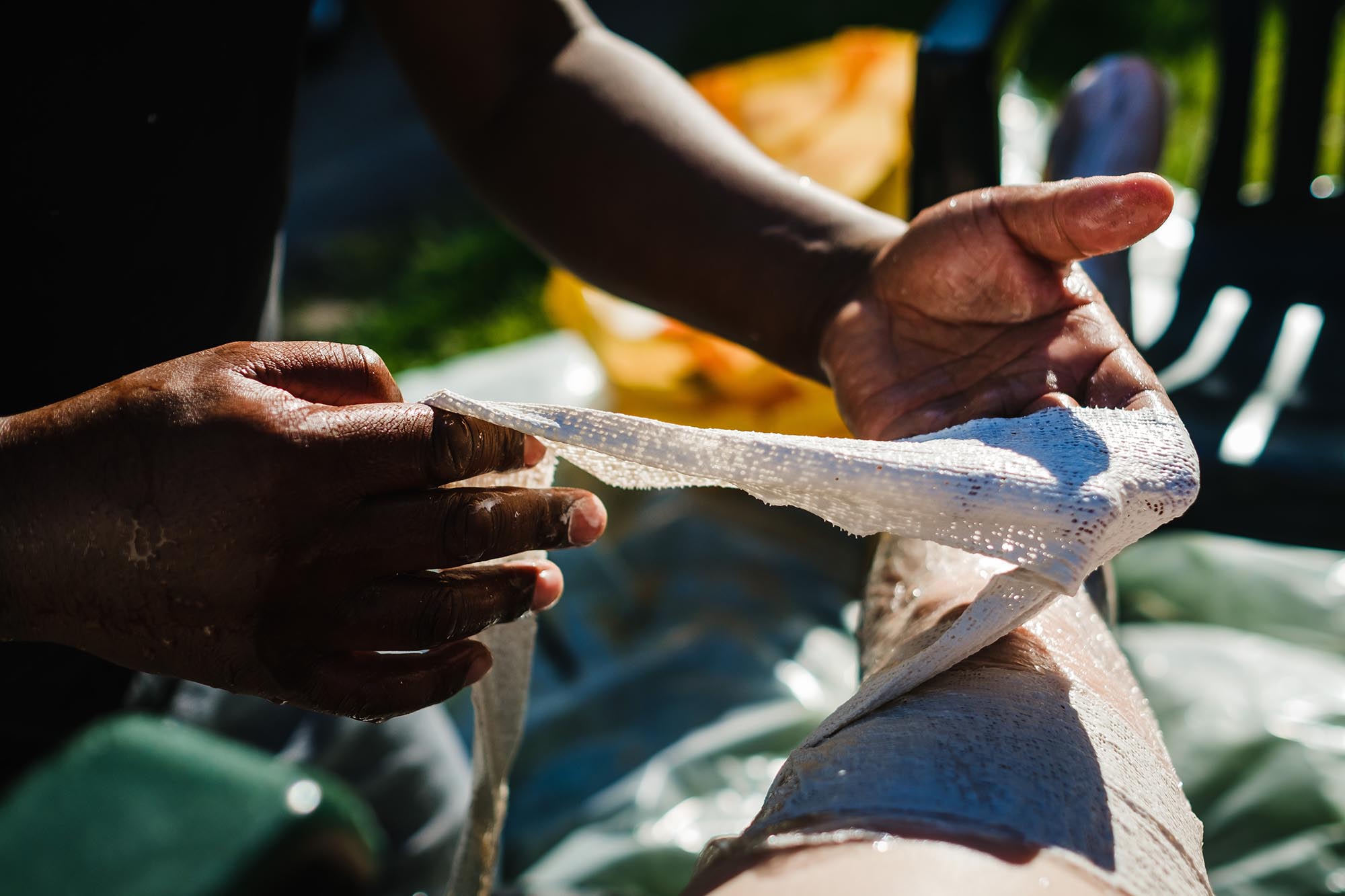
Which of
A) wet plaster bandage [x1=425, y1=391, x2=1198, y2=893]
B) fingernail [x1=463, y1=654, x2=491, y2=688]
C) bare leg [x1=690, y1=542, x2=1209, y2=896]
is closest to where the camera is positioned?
bare leg [x1=690, y1=542, x2=1209, y2=896]

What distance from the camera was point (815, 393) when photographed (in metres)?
2.14

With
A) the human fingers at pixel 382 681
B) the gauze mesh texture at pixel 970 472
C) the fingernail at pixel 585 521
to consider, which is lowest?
the human fingers at pixel 382 681

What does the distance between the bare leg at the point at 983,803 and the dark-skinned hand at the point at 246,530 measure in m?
0.29

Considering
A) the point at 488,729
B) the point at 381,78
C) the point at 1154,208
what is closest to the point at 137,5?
the point at 488,729

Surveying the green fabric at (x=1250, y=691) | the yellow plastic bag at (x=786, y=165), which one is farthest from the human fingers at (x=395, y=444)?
the green fabric at (x=1250, y=691)

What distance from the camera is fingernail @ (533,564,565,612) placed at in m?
0.90

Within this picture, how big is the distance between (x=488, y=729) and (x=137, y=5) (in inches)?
32.2

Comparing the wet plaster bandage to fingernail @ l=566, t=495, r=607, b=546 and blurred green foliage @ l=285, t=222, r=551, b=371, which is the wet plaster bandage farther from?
blurred green foliage @ l=285, t=222, r=551, b=371

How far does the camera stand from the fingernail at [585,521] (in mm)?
865

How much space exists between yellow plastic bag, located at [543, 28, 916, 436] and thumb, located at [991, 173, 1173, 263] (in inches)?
32.5

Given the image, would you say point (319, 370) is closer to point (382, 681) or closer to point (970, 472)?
point (382, 681)

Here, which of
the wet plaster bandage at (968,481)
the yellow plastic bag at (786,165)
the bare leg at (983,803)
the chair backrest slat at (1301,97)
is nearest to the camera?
the bare leg at (983,803)

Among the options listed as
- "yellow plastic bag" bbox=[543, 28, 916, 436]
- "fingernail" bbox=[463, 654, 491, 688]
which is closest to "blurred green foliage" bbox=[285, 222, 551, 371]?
"yellow plastic bag" bbox=[543, 28, 916, 436]

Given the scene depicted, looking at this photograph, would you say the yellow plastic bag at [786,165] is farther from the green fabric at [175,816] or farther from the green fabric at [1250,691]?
the green fabric at [175,816]
